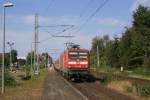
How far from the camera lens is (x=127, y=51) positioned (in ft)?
292

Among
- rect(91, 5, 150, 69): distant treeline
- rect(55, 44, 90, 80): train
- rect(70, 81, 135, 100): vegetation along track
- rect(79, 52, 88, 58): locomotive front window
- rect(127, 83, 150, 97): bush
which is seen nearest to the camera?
rect(70, 81, 135, 100): vegetation along track

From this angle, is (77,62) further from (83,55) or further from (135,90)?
(135,90)

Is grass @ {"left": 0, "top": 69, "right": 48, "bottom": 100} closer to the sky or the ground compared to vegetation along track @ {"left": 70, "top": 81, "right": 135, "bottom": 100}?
closer to the sky

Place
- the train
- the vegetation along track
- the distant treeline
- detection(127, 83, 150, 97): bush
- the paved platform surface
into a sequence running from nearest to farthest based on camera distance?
1. the vegetation along track
2. detection(127, 83, 150, 97): bush
3. the paved platform surface
4. the train
5. the distant treeline

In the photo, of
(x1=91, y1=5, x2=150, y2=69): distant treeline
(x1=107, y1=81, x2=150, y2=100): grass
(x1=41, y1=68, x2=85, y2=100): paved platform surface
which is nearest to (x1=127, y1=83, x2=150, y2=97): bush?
(x1=107, y1=81, x2=150, y2=100): grass

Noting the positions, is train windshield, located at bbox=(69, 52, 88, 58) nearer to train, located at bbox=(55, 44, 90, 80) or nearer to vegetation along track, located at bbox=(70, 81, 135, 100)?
train, located at bbox=(55, 44, 90, 80)

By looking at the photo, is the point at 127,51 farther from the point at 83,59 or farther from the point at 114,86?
the point at 114,86

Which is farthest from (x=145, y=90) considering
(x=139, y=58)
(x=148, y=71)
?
(x=139, y=58)

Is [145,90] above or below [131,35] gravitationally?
below

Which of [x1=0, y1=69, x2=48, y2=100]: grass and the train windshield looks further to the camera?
the train windshield

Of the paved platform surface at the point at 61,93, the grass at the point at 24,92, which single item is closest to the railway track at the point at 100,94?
the paved platform surface at the point at 61,93

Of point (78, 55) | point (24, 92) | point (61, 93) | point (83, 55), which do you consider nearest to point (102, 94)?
point (61, 93)

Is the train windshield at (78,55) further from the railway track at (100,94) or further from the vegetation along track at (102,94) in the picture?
the vegetation along track at (102,94)

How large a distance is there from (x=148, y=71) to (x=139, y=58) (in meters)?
13.3
